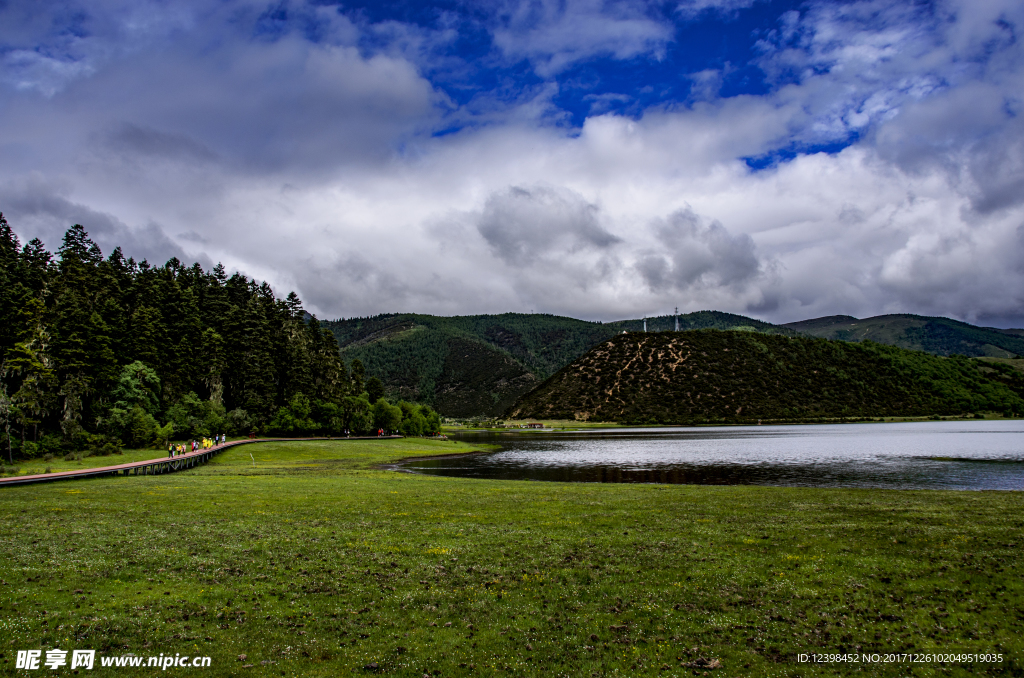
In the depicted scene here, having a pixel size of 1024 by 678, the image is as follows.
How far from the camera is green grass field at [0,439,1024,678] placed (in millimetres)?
11156

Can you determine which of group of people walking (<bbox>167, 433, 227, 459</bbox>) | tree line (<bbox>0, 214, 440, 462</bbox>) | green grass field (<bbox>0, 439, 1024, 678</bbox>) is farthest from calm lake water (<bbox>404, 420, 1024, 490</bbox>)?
tree line (<bbox>0, 214, 440, 462</bbox>)

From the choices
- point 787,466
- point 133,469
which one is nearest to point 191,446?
point 133,469

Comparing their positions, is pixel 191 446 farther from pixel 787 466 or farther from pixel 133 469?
pixel 787 466

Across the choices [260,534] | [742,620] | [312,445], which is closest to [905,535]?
[742,620]

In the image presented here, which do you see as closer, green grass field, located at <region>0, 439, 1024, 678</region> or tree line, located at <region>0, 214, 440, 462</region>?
green grass field, located at <region>0, 439, 1024, 678</region>

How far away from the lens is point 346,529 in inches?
906

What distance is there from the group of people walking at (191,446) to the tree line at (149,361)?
9.70 ft

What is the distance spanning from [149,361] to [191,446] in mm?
24050

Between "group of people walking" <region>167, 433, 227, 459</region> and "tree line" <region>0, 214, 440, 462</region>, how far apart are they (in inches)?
116

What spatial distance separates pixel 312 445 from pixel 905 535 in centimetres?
8071

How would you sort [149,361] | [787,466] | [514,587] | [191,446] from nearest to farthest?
[514,587]
[787,466]
[191,446]
[149,361]

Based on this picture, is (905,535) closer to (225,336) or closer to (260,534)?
(260,534)

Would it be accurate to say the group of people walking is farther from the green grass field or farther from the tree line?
the green grass field

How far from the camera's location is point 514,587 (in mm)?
15312
